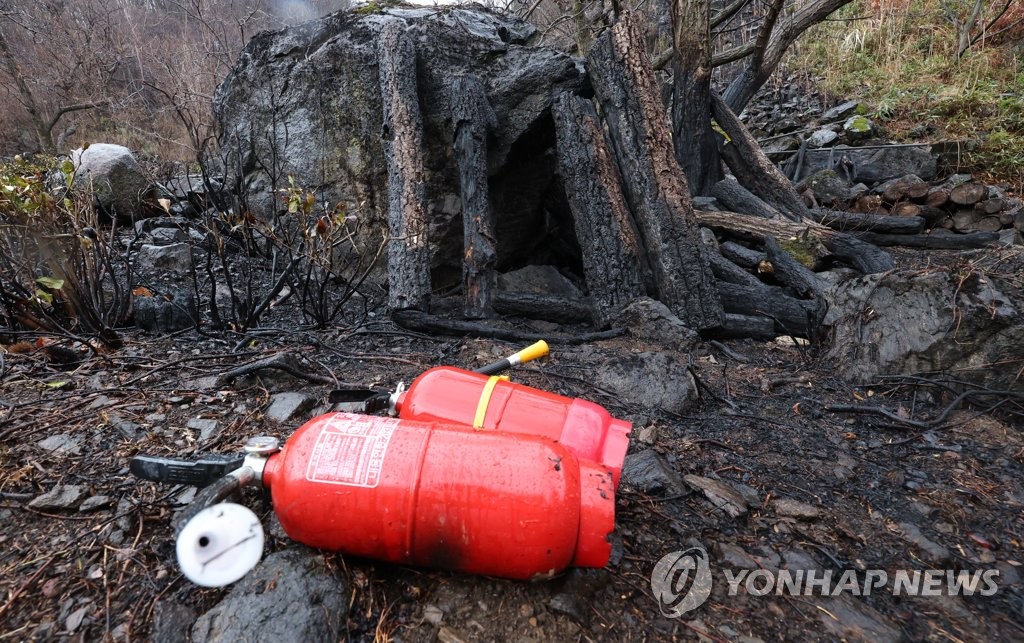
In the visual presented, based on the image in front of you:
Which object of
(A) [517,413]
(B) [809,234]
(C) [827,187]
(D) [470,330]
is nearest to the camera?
(A) [517,413]

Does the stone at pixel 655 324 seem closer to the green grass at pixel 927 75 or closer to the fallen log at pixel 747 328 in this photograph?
the fallen log at pixel 747 328

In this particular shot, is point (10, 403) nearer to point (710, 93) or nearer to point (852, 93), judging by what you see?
point (710, 93)

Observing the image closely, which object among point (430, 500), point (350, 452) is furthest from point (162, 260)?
point (430, 500)

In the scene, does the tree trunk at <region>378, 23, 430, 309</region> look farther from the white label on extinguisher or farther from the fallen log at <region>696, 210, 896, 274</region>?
the fallen log at <region>696, 210, 896, 274</region>

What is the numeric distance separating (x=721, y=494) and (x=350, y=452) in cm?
130

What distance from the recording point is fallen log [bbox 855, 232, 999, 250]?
5.08 m

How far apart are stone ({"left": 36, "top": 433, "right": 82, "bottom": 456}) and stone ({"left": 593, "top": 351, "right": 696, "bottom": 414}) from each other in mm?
2155

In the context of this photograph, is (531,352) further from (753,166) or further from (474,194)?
(753,166)

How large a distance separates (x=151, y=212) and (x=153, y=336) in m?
3.58

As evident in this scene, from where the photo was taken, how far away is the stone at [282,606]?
1131mm

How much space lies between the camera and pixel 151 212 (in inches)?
225

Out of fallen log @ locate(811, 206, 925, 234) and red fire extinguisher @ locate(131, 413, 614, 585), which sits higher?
fallen log @ locate(811, 206, 925, 234)

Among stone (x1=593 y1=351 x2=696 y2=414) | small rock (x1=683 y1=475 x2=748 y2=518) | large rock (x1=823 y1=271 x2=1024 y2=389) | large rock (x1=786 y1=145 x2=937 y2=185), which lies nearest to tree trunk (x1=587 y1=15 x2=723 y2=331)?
large rock (x1=823 y1=271 x2=1024 y2=389)

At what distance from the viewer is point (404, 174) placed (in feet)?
11.5
